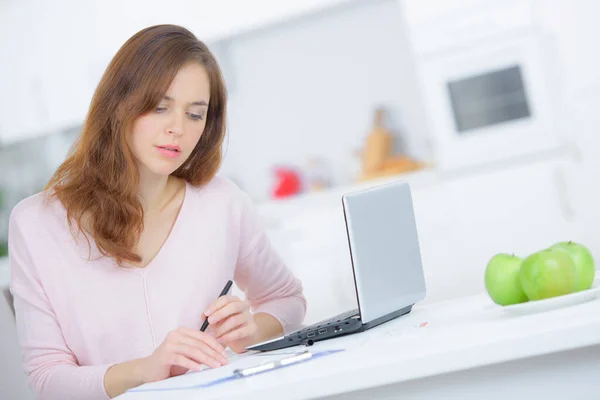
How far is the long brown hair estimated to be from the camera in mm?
1530

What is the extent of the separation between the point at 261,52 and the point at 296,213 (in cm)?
111

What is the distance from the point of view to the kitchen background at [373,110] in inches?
133

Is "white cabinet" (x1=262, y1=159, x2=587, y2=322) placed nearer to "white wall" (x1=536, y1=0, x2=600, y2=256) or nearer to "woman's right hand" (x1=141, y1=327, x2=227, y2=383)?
"white wall" (x1=536, y1=0, x2=600, y2=256)

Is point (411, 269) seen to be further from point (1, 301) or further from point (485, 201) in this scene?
point (485, 201)

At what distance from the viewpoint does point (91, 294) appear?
1509 millimetres

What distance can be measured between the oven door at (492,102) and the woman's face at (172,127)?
7.01ft

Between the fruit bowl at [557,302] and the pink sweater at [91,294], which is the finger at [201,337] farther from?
the fruit bowl at [557,302]

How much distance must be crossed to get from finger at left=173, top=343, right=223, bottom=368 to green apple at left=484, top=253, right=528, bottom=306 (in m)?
0.45

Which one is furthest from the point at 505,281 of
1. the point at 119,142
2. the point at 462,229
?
the point at 462,229

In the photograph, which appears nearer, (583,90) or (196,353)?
(196,353)

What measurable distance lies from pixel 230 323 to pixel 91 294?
328 mm

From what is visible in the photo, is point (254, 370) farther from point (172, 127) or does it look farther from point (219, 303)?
point (172, 127)

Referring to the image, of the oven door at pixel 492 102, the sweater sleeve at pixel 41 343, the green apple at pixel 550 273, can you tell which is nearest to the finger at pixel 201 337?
the sweater sleeve at pixel 41 343

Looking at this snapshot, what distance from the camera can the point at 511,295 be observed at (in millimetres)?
1143
